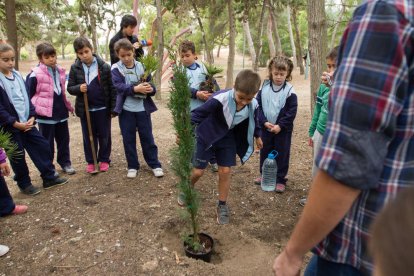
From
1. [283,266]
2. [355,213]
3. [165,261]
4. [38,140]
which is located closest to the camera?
[355,213]

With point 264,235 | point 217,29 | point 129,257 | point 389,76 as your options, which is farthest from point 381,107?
point 217,29

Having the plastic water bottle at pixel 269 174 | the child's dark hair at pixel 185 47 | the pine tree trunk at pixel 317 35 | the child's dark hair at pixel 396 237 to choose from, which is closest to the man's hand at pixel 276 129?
the plastic water bottle at pixel 269 174

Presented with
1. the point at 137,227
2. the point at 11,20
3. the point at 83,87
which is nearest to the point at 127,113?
the point at 83,87

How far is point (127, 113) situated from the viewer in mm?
4672

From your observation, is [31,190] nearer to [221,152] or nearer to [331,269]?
[221,152]

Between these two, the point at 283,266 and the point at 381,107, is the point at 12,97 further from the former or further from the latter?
the point at 381,107

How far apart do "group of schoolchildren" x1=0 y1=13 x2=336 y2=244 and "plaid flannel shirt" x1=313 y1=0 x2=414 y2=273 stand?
8.02ft

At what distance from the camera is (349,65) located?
36.4 inches

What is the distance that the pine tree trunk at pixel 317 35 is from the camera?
4266 mm

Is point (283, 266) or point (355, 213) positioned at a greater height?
point (355, 213)

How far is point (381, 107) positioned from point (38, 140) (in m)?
4.51

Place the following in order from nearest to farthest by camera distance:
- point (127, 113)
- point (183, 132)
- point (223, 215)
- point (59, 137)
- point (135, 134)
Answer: point (183, 132), point (223, 215), point (127, 113), point (135, 134), point (59, 137)

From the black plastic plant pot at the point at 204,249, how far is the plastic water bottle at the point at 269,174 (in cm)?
150

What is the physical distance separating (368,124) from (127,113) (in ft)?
13.4
